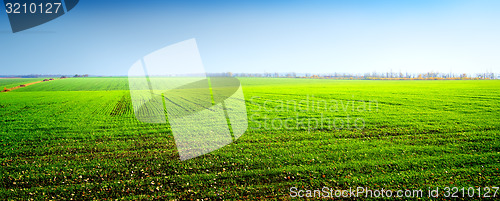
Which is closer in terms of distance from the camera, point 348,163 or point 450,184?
point 450,184

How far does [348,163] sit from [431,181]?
2247 mm

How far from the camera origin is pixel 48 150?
409 inches

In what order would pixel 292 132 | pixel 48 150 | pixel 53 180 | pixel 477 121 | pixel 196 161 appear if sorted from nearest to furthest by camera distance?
pixel 53 180 < pixel 196 161 < pixel 48 150 < pixel 292 132 < pixel 477 121

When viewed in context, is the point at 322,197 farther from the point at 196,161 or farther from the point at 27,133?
the point at 27,133

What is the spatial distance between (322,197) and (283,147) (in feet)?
14.2

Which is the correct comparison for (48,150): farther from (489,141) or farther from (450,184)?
(489,141)

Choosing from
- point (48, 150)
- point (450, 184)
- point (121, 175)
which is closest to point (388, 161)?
point (450, 184)

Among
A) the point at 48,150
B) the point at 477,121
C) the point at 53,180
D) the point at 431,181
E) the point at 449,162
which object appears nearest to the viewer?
the point at 431,181

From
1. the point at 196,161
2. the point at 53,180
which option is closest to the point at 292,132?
the point at 196,161

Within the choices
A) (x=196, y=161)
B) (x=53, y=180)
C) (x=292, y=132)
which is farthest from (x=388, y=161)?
(x=53, y=180)

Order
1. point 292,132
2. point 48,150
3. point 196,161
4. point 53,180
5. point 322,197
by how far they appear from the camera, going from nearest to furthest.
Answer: point 322,197 < point 53,180 < point 196,161 < point 48,150 < point 292,132

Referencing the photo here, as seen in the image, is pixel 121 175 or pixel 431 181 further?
pixel 121 175

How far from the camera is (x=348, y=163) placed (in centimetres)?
822

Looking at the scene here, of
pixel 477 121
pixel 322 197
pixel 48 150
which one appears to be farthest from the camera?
pixel 477 121
